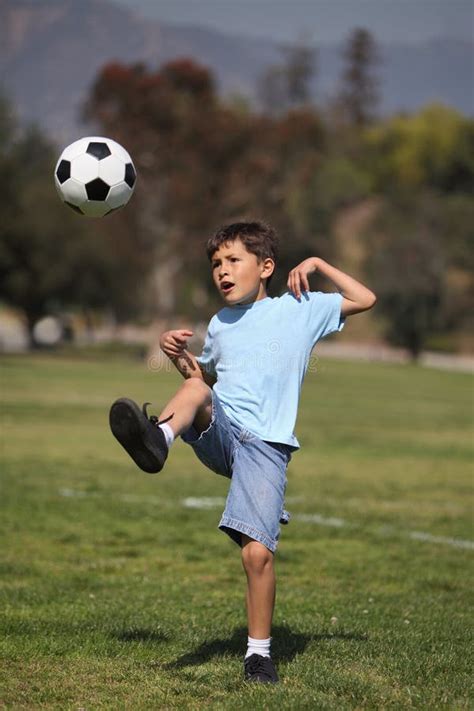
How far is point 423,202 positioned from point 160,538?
76.4 metres

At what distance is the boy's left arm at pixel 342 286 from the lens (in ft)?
18.1

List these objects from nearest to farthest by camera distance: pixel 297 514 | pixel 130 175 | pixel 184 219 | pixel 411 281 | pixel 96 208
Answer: pixel 96 208
pixel 130 175
pixel 297 514
pixel 184 219
pixel 411 281

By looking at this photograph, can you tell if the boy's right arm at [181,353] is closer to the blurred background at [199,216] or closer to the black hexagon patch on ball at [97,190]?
the black hexagon patch on ball at [97,190]

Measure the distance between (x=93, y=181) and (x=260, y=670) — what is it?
113 inches

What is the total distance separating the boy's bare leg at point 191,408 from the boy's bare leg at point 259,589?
0.59m

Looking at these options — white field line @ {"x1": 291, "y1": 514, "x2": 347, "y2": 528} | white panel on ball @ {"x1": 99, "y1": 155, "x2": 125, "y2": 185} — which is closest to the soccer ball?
white panel on ball @ {"x1": 99, "y1": 155, "x2": 125, "y2": 185}

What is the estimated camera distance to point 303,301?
5574 mm

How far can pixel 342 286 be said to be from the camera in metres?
5.59

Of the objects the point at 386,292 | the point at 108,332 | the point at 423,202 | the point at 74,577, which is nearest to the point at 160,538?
the point at 74,577

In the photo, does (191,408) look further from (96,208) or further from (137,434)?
(96,208)

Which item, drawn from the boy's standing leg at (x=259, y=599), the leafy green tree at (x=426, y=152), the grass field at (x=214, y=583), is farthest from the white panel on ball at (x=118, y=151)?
the leafy green tree at (x=426, y=152)

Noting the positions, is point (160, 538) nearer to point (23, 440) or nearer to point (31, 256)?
point (23, 440)

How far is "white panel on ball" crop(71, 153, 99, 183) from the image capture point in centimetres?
652

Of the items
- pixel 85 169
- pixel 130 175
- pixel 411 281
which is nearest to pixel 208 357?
pixel 85 169
